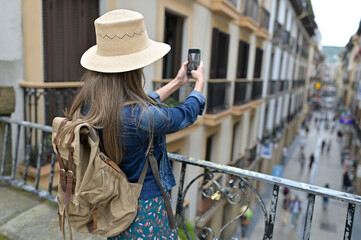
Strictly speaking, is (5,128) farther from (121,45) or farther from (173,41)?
(173,41)

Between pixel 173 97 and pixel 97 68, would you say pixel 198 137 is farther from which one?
pixel 97 68

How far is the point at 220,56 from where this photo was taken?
33.1 ft

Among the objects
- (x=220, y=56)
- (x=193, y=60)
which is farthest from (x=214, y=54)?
(x=193, y=60)

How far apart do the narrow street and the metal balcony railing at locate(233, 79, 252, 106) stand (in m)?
4.89

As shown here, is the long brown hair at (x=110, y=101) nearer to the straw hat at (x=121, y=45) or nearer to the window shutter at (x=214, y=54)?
the straw hat at (x=121, y=45)

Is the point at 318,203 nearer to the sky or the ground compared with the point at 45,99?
nearer to the ground

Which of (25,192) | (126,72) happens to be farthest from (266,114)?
(126,72)

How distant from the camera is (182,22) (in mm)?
7789

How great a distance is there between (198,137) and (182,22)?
322 cm

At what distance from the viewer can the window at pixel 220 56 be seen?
934 cm

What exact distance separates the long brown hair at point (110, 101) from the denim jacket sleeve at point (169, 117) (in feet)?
0.19

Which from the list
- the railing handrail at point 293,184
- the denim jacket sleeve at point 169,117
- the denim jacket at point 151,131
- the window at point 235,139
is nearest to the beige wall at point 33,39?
the railing handrail at point 293,184

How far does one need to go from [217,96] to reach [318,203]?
31.2 feet

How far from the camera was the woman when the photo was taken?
141 cm
